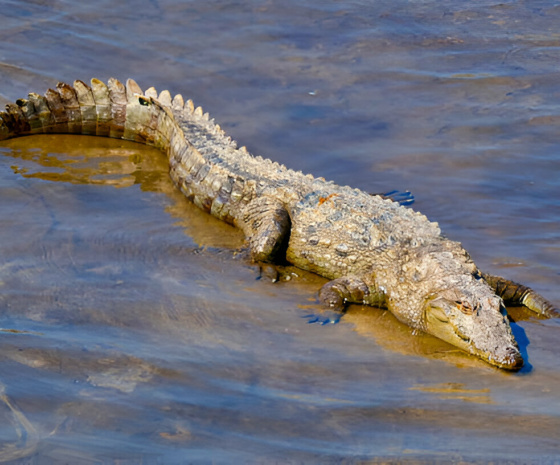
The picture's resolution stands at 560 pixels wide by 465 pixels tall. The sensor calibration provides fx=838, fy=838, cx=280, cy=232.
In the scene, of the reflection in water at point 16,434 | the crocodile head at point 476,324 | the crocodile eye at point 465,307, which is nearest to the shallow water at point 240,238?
the reflection in water at point 16,434

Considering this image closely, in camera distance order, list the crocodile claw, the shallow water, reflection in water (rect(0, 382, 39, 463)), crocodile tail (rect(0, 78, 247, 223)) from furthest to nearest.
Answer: crocodile tail (rect(0, 78, 247, 223)), the crocodile claw, the shallow water, reflection in water (rect(0, 382, 39, 463))

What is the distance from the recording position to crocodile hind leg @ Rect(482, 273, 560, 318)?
588 cm

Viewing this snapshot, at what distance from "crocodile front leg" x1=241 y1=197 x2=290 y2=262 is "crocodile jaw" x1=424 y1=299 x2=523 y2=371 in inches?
51.4

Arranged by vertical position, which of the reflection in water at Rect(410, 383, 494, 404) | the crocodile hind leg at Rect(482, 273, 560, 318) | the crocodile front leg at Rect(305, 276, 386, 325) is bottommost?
the reflection in water at Rect(410, 383, 494, 404)

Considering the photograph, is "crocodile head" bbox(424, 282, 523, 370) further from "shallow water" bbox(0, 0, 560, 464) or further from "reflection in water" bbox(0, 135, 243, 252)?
"reflection in water" bbox(0, 135, 243, 252)

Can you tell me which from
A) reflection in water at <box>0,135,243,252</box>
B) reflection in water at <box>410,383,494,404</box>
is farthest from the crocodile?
reflection in water at <box>410,383,494,404</box>

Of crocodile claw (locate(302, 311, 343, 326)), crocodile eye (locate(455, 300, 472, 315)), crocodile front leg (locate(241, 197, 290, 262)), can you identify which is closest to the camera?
crocodile eye (locate(455, 300, 472, 315))

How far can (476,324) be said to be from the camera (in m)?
5.45

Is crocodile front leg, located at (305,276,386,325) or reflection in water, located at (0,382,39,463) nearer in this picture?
reflection in water, located at (0,382,39,463)

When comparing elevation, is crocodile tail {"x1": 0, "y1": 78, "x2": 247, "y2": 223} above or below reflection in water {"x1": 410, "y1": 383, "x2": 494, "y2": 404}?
above

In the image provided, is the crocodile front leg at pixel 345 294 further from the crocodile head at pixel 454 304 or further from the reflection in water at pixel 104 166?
the reflection in water at pixel 104 166

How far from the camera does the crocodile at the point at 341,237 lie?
5594mm

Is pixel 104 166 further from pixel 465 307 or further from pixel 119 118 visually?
pixel 465 307

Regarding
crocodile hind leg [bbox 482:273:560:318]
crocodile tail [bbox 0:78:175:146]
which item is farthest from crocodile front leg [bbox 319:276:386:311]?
crocodile tail [bbox 0:78:175:146]
